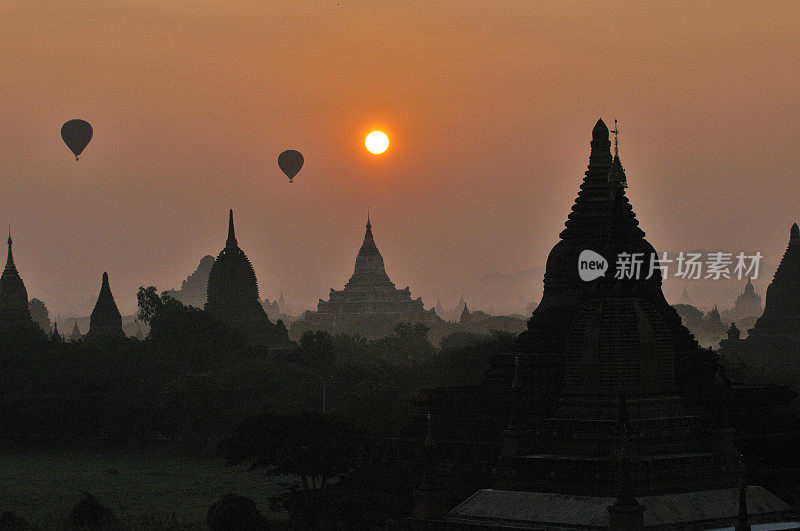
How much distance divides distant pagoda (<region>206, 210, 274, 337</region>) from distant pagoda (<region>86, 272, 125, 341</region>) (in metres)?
7.78

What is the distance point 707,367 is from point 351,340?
120121mm

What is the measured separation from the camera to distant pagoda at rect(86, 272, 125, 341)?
16750 cm

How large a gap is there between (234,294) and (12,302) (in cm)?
1965

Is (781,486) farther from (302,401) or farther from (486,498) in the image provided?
(302,401)

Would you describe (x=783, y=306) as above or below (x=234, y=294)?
below

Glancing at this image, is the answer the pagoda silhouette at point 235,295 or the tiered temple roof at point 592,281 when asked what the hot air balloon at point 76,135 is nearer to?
the pagoda silhouette at point 235,295

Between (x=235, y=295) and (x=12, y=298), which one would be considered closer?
(x=12, y=298)

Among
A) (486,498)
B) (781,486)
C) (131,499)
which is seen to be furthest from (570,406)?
(131,499)

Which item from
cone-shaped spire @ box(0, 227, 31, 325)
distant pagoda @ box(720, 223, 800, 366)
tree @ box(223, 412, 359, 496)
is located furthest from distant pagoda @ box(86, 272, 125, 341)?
tree @ box(223, 412, 359, 496)

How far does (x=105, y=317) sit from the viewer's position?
556 ft

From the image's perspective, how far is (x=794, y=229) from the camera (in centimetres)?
14750

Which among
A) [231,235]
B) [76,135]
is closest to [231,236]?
[231,235]

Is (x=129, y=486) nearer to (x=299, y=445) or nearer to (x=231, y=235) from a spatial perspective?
(x=299, y=445)

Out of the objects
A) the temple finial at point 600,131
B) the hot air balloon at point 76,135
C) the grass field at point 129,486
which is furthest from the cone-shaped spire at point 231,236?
the temple finial at point 600,131
